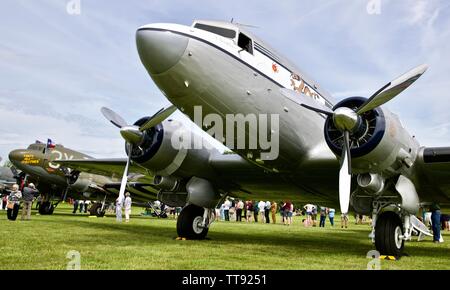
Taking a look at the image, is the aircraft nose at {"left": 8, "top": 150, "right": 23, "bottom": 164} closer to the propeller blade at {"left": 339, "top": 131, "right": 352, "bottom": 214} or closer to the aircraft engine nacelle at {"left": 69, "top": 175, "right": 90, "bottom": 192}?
the aircraft engine nacelle at {"left": 69, "top": 175, "right": 90, "bottom": 192}

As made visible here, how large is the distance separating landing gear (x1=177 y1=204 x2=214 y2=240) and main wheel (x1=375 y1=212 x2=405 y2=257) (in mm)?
5262

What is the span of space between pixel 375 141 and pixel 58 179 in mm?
25482

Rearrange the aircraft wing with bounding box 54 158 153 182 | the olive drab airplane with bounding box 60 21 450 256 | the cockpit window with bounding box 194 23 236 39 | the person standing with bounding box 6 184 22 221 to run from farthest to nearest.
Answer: the person standing with bounding box 6 184 22 221 < the aircraft wing with bounding box 54 158 153 182 < the cockpit window with bounding box 194 23 236 39 < the olive drab airplane with bounding box 60 21 450 256

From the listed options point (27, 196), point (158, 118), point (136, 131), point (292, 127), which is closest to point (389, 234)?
point (292, 127)

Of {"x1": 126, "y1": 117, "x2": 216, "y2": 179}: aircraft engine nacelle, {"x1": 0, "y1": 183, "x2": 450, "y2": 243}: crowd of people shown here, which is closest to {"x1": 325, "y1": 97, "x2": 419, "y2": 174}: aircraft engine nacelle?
{"x1": 0, "y1": 183, "x2": 450, "y2": 243}: crowd of people

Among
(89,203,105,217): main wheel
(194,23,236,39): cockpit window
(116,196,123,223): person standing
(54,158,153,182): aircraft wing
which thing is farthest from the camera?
(89,203,105,217): main wheel

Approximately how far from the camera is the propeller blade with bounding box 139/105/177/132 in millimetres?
10773

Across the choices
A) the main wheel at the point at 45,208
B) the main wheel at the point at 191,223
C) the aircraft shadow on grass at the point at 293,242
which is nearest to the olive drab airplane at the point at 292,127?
the aircraft shadow on grass at the point at 293,242

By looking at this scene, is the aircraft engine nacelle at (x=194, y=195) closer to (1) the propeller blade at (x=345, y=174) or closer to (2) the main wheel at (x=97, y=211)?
(1) the propeller blade at (x=345, y=174)

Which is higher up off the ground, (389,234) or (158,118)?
(158,118)

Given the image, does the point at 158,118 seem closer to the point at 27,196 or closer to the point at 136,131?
the point at 136,131

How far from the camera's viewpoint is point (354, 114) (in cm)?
794
